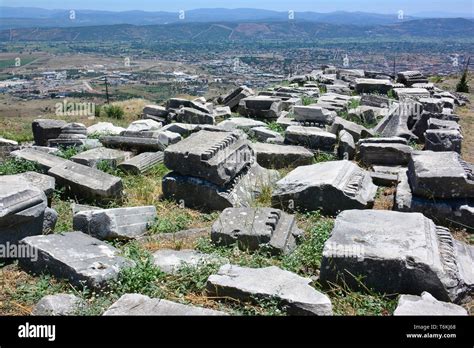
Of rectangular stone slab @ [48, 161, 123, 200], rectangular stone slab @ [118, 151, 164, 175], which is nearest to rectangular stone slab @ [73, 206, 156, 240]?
rectangular stone slab @ [48, 161, 123, 200]

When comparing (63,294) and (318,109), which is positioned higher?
(318,109)

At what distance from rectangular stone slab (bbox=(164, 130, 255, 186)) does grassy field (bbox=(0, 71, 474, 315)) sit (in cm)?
49

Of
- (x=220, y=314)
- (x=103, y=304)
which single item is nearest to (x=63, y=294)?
(x=103, y=304)

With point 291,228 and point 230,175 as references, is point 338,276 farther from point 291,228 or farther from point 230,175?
point 230,175

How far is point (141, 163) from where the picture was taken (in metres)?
7.77

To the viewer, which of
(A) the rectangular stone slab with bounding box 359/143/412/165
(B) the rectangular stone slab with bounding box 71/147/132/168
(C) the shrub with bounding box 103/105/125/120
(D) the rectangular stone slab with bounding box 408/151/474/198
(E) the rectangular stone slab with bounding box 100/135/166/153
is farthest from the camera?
(C) the shrub with bounding box 103/105/125/120

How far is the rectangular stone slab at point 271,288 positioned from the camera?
12.5ft

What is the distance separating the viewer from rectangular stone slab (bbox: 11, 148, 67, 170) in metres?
7.31

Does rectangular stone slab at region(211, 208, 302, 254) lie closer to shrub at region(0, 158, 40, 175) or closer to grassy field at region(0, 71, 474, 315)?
grassy field at region(0, 71, 474, 315)

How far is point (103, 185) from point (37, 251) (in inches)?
77.5

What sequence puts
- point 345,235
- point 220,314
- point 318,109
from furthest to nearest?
point 318,109
point 345,235
point 220,314

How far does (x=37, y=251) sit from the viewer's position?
463 centimetres
